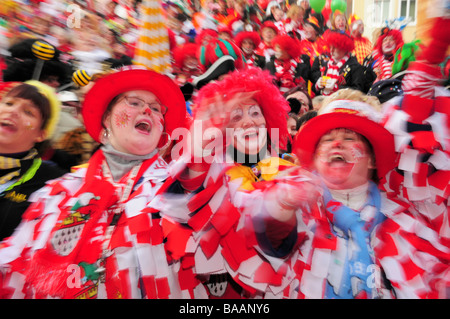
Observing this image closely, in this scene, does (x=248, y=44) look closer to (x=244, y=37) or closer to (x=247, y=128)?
(x=244, y=37)

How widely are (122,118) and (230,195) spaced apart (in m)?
0.55

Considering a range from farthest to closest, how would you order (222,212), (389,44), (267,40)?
(267,40) → (389,44) → (222,212)

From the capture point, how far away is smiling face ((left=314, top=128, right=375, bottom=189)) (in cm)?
128

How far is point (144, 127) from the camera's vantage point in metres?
1.38

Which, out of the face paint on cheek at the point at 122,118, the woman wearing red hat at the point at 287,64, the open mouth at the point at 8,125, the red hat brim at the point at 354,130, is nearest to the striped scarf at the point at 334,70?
the woman wearing red hat at the point at 287,64

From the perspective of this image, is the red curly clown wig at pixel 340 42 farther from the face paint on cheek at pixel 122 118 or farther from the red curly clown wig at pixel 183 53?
the face paint on cheek at pixel 122 118

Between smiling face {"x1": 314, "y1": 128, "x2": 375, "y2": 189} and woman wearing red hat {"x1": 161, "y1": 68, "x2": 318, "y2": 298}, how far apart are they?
17cm

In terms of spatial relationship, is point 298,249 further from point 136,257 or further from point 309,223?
point 136,257

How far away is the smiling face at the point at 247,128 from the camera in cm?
129

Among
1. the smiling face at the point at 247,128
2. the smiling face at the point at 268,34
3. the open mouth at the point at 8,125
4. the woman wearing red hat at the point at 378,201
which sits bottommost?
the woman wearing red hat at the point at 378,201

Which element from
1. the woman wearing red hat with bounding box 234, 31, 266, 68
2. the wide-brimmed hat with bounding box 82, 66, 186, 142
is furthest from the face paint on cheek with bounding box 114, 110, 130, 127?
the woman wearing red hat with bounding box 234, 31, 266, 68

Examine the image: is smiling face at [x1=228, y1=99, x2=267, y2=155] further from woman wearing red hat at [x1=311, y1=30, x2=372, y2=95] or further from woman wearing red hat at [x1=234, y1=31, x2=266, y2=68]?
woman wearing red hat at [x1=311, y1=30, x2=372, y2=95]

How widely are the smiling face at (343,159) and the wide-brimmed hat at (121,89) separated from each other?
69 cm

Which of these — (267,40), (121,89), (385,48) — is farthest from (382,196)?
(267,40)
